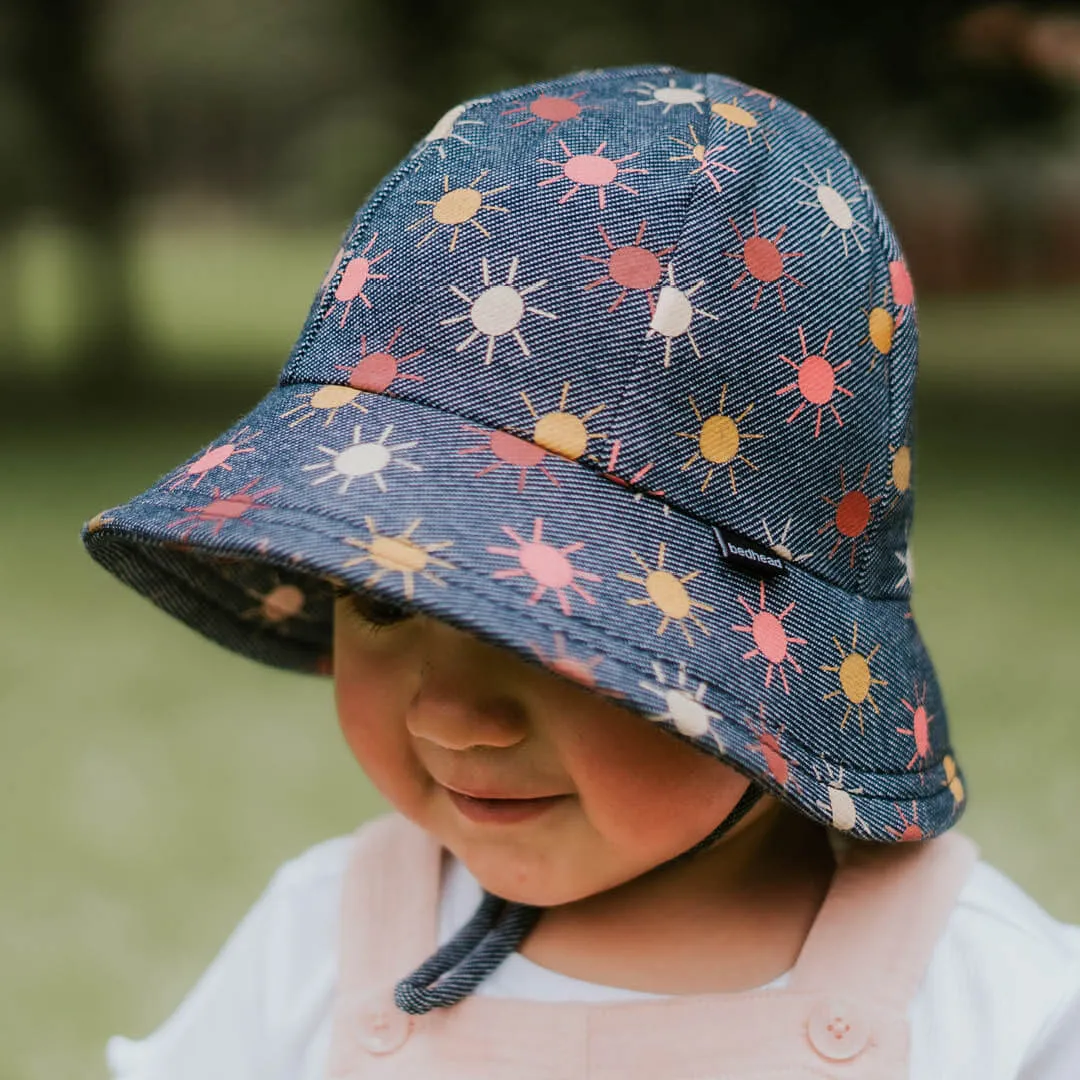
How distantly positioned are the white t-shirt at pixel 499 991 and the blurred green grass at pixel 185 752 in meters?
0.56

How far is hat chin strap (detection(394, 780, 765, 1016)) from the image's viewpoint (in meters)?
0.92

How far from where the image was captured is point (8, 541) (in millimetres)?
3553

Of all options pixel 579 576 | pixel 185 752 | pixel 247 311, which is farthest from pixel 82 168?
pixel 579 576

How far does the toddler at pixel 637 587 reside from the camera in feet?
2.52

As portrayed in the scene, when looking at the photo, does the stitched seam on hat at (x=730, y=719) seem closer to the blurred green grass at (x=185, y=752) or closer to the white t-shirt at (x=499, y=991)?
the white t-shirt at (x=499, y=991)

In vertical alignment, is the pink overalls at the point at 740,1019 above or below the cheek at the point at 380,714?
below

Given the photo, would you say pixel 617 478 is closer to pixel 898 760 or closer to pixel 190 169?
pixel 898 760

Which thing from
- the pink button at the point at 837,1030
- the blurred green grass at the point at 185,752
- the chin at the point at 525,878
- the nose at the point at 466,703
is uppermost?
the nose at the point at 466,703

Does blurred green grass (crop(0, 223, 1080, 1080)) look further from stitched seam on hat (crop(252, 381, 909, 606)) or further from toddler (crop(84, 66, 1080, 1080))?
stitched seam on hat (crop(252, 381, 909, 606))

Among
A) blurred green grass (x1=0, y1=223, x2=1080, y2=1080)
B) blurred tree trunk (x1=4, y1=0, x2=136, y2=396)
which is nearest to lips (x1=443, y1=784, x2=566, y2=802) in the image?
blurred green grass (x1=0, y1=223, x2=1080, y2=1080)

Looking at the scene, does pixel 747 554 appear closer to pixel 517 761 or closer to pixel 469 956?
pixel 517 761

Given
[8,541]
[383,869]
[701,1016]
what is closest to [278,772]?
[383,869]

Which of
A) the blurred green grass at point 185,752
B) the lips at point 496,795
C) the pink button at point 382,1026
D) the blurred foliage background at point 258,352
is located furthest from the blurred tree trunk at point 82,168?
the lips at point 496,795

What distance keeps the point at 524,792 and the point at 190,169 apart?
877cm
